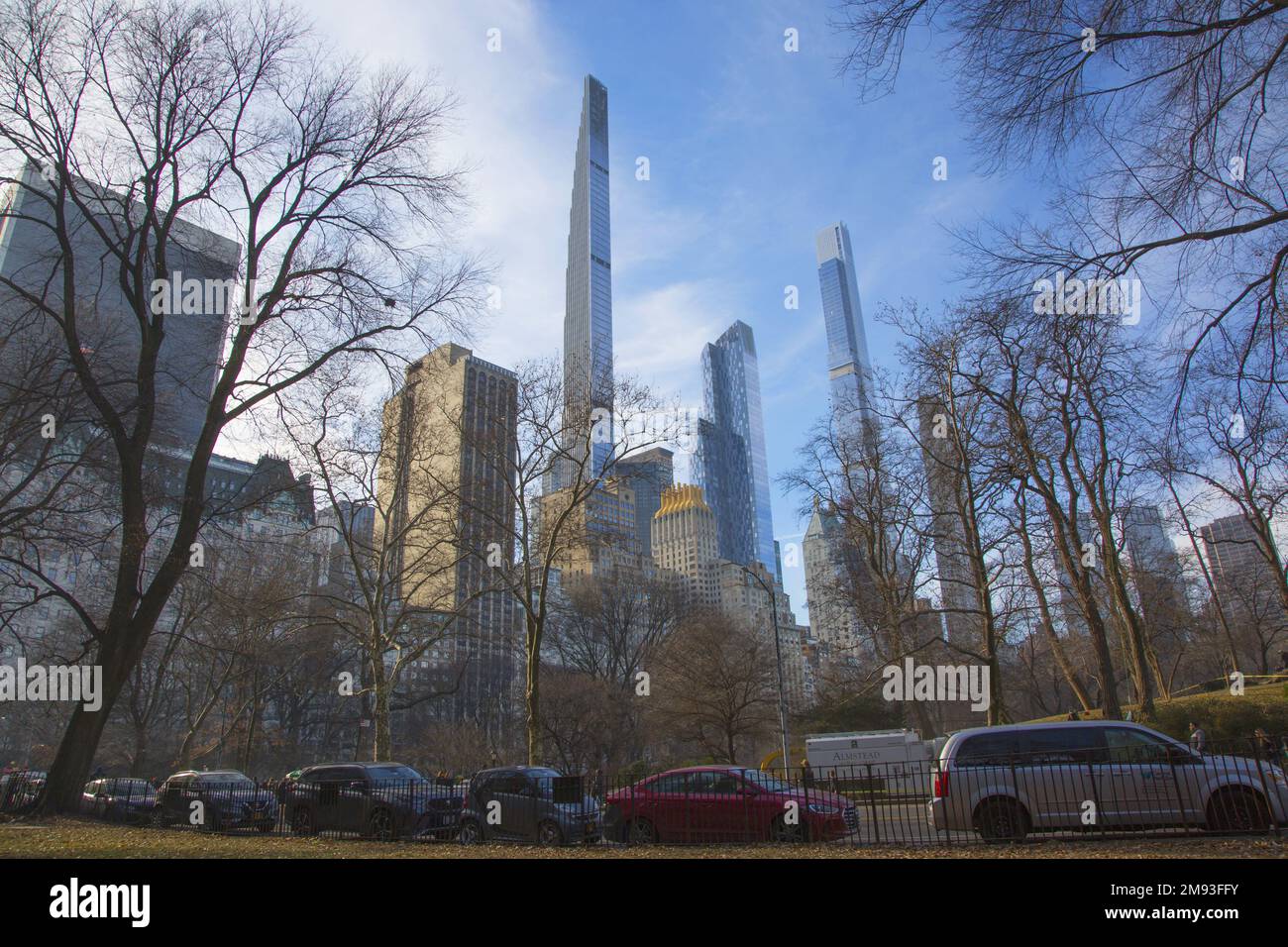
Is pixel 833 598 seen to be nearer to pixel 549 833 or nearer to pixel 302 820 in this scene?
pixel 549 833

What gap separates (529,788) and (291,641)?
2733 centimetres

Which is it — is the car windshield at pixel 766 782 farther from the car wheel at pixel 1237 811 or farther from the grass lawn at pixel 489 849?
the car wheel at pixel 1237 811

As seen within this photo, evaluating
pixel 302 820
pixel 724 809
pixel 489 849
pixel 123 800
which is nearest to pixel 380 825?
pixel 302 820

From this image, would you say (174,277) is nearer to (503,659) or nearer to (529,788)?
(529,788)

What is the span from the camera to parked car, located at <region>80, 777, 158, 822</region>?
69.0ft

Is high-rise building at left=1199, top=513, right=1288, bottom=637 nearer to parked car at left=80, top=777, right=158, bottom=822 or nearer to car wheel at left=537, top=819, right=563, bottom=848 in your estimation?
car wheel at left=537, top=819, right=563, bottom=848

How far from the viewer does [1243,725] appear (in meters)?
22.8

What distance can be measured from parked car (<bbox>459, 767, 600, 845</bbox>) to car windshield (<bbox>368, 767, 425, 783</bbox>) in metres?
1.98

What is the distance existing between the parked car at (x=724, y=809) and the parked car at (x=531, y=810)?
0.58 meters

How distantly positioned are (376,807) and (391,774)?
7.57 ft

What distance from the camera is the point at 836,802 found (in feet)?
44.4

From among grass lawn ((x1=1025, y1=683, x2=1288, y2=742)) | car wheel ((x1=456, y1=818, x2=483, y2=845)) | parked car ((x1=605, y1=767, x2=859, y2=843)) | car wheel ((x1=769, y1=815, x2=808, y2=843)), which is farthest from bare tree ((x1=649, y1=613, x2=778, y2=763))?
car wheel ((x1=769, y1=815, x2=808, y2=843))
